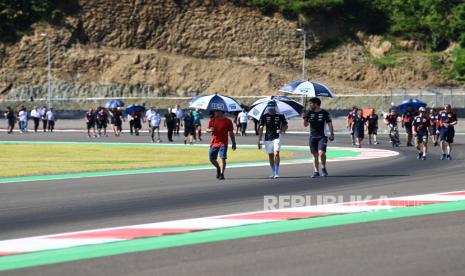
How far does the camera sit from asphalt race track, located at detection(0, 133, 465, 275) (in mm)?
8609

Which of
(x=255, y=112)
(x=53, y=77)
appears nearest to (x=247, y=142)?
(x=255, y=112)

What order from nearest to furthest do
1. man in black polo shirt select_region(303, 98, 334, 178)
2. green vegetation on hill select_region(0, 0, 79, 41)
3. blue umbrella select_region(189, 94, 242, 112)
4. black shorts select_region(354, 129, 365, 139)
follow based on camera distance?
1. man in black polo shirt select_region(303, 98, 334, 178)
2. blue umbrella select_region(189, 94, 242, 112)
3. black shorts select_region(354, 129, 365, 139)
4. green vegetation on hill select_region(0, 0, 79, 41)

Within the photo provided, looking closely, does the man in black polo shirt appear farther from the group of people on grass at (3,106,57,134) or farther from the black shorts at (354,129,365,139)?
the group of people on grass at (3,106,57,134)

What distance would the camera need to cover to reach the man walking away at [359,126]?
37000 mm

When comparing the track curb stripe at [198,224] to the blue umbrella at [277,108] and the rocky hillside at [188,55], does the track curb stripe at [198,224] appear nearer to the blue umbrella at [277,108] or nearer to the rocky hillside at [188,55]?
the blue umbrella at [277,108]

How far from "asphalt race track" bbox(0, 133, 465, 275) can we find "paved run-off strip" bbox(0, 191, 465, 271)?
13.2 inches

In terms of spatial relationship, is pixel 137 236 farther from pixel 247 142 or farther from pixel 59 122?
pixel 59 122

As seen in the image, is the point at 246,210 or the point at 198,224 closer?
the point at 198,224

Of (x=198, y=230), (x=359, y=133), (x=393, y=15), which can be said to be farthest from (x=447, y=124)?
(x=393, y=15)

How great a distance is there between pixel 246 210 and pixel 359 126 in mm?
24640

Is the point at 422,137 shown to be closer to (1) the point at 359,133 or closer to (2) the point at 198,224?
(1) the point at 359,133

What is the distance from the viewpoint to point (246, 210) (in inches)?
521

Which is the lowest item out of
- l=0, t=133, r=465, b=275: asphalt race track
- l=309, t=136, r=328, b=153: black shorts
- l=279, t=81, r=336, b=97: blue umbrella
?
l=0, t=133, r=465, b=275: asphalt race track

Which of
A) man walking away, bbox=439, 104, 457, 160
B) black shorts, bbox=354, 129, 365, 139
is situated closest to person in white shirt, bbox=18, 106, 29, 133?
black shorts, bbox=354, 129, 365, 139
